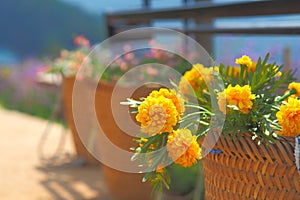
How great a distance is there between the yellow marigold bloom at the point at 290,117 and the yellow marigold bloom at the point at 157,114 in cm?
26

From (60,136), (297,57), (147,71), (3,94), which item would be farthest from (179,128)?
(3,94)

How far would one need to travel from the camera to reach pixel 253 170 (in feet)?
4.44

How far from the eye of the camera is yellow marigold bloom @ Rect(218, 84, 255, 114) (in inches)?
55.3

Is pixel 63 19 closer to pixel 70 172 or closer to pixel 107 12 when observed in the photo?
pixel 107 12

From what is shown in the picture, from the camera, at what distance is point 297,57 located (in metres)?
3.72

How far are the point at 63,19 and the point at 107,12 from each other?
6226 millimetres

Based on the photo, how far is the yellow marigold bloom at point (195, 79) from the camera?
1.67 m

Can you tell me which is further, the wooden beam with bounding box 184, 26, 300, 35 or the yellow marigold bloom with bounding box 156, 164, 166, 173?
the wooden beam with bounding box 184, 26, 300, 35

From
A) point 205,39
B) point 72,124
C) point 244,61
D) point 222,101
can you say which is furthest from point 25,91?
point 222,101

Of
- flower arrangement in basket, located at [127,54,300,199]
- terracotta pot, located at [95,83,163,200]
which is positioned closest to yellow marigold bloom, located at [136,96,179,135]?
flower arrangement in basket, located at [127,54,300,199]

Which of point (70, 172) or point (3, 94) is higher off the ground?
point (3, 94)

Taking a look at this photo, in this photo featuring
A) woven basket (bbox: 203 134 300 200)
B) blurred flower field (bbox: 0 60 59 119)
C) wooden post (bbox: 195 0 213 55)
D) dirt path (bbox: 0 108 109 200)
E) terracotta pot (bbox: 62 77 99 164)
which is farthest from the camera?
blurred flower field (bbox: 0 60 59 119)

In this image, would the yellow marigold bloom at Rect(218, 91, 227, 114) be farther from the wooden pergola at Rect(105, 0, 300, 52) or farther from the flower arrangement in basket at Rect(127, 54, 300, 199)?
the wooden pergola at Rect(105, 0, 300, 52)

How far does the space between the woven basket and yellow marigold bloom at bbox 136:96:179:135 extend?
Answer: 5.6 inches
